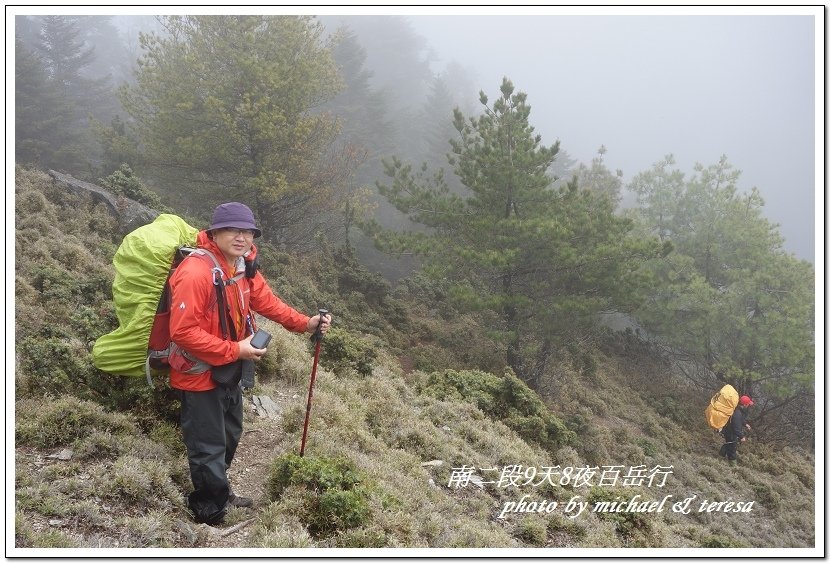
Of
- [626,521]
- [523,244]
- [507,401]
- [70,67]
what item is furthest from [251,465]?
[70,67]

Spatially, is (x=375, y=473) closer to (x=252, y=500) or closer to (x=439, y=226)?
(x=252, y=500)

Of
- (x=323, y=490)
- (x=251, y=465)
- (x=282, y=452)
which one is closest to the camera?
(x=323, y=490)

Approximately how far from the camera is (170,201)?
1639cm

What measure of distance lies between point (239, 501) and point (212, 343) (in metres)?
1.53

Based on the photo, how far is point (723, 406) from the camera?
1244 cm

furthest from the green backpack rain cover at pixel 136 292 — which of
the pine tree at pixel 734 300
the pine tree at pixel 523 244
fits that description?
the pine tree at pixel 734 300

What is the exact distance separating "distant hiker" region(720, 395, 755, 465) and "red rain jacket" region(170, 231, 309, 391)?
44.4 ft

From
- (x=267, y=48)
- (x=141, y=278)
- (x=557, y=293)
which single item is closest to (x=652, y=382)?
(x=557, y=293)

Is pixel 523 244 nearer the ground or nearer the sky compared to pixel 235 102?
nearer the ground

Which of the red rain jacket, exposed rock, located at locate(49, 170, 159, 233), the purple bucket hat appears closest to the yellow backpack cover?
the red rain jacket

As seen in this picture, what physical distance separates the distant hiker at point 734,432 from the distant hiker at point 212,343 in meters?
13.4

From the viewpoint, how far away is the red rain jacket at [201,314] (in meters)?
3.15

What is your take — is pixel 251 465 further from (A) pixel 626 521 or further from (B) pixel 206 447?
(A) pixel 626 521
